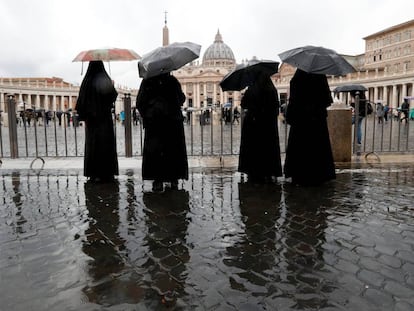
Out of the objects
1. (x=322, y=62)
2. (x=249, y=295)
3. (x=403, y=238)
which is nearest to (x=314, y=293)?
(x=249, y=295)

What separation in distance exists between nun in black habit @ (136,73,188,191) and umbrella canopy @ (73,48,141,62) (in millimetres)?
945

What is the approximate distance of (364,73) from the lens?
64500mm

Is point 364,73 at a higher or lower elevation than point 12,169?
higher

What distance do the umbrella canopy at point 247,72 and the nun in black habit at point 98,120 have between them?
170 centimetres

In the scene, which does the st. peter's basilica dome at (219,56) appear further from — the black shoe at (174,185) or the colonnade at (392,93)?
the black shoe at (174,185)

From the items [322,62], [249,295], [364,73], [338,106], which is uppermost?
[364,73]

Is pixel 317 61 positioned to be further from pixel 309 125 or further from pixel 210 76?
pixel 210 76

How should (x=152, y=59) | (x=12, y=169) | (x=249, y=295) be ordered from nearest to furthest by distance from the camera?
(x=249, y=295)
(x=152, y=59)
(x=12, y=169)

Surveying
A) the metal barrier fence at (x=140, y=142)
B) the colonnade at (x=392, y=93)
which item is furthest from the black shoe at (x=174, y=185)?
the colonnade at (x=392, y=93)

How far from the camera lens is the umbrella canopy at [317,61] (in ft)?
17.7

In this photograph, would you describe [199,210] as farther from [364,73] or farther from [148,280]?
[364,73]

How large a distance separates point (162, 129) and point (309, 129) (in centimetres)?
201

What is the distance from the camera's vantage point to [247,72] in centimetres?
641

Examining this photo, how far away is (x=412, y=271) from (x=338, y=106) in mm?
5267
